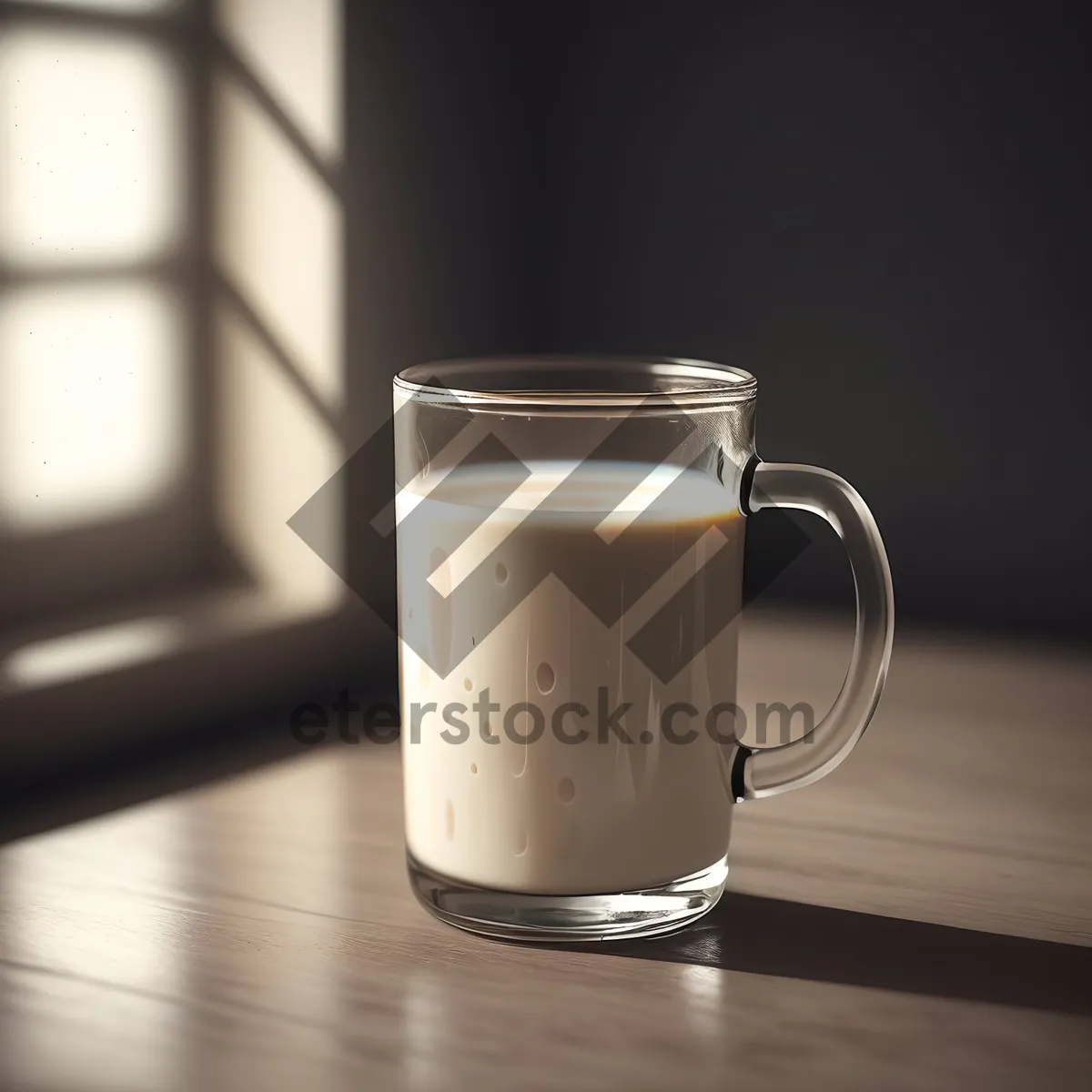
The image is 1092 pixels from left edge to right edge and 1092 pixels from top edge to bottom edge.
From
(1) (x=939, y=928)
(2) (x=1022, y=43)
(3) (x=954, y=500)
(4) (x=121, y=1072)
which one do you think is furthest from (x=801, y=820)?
(2) (x=1022, y=43)

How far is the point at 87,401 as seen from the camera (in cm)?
97

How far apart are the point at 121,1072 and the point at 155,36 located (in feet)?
2.32

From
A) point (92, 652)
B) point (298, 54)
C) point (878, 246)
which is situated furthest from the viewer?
point (878, 246)

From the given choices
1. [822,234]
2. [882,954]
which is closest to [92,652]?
[882,954]

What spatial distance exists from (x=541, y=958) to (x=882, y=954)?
0.15 meters

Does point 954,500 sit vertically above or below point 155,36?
below

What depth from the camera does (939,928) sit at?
68 cm

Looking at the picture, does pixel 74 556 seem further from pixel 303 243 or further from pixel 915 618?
pixel 915 618

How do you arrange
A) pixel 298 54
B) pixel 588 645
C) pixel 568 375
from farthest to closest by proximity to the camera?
pixel 298 54 → pixel 568 375 → pixel 588 645

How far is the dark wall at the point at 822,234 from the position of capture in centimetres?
126

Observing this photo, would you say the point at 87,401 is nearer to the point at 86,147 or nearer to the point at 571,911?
the point at 86,147

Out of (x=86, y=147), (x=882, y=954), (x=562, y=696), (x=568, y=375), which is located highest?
(x=86, y=147)

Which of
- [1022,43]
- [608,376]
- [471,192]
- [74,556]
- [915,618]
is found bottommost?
[915,618]

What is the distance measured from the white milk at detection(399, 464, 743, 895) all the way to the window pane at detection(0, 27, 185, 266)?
387 millimetres
